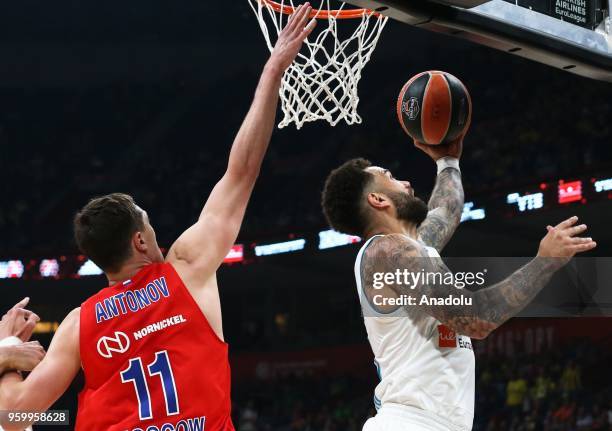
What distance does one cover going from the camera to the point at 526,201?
1091 cm

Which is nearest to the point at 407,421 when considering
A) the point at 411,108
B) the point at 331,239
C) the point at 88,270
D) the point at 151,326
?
the point at 151,326

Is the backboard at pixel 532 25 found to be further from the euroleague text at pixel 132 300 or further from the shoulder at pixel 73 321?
the shoulder at pixel 73 321

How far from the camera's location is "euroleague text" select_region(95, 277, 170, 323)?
2426 mm

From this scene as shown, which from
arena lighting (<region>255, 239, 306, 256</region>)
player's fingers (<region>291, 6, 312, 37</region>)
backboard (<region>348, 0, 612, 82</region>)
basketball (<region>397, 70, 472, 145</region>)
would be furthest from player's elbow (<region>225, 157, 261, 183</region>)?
arena lighting (<region>255, 239, 306, 256</region>)

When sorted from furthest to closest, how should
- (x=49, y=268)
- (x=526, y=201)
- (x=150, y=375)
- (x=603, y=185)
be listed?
(x=49, y=268) → (x=526, y=201) → (x=603, y=185) → (x=150, y=375)

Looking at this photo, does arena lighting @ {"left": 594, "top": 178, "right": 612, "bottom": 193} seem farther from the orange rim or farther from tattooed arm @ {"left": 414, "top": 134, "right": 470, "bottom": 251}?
tattooed arm @ {"left": 414, "top": 134, "right": 470, "bottom": 251}

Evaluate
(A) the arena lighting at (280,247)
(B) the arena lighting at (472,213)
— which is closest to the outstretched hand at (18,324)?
(B) the arena lighting at (472,213)

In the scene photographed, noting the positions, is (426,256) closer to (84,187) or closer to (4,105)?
(84,187)

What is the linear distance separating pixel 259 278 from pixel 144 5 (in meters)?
5.84

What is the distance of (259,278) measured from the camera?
13953 mm

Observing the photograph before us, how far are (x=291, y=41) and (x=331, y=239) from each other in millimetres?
9862

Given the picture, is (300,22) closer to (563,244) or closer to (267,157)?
(563,244)

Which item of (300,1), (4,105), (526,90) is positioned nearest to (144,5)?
(4,105)

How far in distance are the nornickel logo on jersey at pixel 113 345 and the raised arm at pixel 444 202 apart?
1207 millimetres
